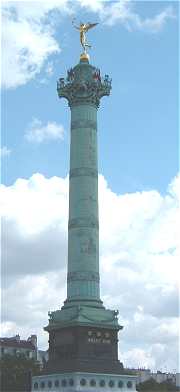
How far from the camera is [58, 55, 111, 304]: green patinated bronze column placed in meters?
74.9

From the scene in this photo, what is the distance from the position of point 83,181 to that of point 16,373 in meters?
32.9

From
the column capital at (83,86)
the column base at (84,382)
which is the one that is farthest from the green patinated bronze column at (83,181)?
the column base at (84,382)

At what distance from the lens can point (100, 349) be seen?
7169cm

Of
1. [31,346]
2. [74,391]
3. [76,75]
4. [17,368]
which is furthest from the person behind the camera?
[31,346]

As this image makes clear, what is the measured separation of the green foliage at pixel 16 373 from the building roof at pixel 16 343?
1217 inches

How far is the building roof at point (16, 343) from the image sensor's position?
430 feet

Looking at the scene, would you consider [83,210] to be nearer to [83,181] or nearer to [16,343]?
[83,181]

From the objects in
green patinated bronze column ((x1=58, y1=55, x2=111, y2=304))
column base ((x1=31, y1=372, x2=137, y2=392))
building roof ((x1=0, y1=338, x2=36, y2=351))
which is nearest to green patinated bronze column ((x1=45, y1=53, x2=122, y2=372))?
green patinated bronze column ((x1=58, y1=55, x2=111, y2=304))

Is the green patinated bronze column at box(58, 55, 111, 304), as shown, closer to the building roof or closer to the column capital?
the column capital

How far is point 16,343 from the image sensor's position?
132875 millimetres

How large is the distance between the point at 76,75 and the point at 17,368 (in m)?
41.7

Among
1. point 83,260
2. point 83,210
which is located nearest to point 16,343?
point 83,260

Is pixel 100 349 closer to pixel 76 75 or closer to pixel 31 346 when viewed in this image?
pixel 76 75

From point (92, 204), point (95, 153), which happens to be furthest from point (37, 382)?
point (95, 153)
